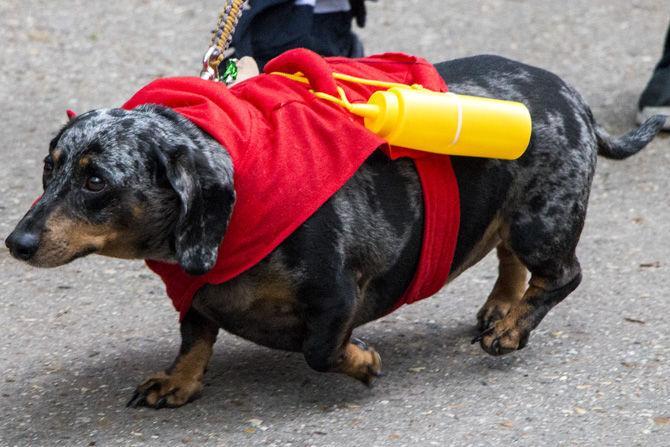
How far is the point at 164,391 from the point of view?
3.68 m

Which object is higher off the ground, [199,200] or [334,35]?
[199,200]

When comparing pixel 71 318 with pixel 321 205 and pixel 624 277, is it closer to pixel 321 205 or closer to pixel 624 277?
pixel 321 205

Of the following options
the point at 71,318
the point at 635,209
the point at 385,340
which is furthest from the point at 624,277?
the point at 71,318

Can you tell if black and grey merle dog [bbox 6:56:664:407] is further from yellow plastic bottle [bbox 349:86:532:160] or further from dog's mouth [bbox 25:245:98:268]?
yellow plastic bottle [bbox 349:86:532:160]

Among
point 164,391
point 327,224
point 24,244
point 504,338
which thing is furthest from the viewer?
point 504,338

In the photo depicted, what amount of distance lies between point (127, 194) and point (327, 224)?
1.88ft

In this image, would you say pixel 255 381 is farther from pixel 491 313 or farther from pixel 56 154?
pixel 56 154

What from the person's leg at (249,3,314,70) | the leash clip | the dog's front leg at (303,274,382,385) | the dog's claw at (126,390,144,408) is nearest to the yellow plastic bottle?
the dog's front leg at (303,274,382,385)

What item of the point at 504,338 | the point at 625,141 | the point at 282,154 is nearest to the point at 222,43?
the point at 282,154

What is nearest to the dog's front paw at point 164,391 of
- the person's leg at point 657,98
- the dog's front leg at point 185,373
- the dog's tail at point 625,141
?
the dog's front leg at point 185,373

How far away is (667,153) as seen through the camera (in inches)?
240

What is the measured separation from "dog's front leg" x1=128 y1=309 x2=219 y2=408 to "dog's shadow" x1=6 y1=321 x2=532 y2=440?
0.03m

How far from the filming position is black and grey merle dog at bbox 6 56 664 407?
126 inches

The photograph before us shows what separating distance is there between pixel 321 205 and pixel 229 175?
0.29m
